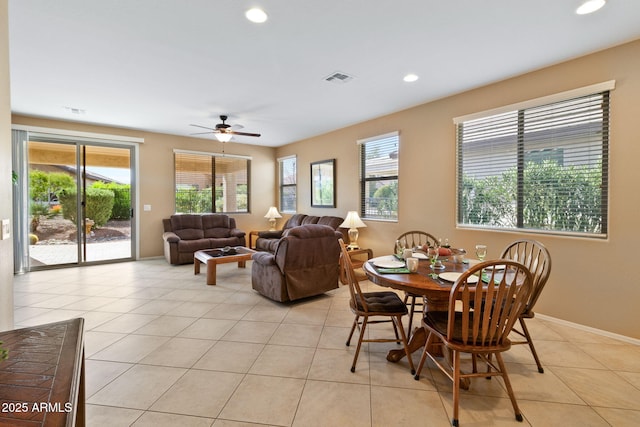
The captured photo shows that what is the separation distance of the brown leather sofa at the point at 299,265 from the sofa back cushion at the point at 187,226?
296cm

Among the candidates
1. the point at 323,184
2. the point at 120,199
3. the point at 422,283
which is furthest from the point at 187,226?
the point at 422,283

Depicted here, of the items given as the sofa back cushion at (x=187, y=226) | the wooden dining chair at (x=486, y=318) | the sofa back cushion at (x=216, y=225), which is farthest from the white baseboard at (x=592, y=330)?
the sofa back cushion at (x=187, y=226)

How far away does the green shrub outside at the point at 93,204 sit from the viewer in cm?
539

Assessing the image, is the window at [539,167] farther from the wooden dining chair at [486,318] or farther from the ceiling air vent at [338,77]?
the wooden dining chair at [486,318]

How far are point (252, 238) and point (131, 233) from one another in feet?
8.35

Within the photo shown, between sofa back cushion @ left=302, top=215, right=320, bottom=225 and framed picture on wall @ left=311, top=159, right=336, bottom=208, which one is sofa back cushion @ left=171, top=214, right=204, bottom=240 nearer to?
sofa back cushion @ left=302, top=215, right=320, bottom=225

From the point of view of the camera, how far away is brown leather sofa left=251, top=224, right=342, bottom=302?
11.3 feet

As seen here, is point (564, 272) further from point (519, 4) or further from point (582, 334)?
point (519, 4)

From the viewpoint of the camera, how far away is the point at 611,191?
2.74 m

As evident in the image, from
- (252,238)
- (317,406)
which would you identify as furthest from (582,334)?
(252,238)

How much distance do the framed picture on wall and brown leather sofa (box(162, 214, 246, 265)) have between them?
1897mm

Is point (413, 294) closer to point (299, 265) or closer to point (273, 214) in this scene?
point (299, 265)

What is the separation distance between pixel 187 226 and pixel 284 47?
4.75 metres

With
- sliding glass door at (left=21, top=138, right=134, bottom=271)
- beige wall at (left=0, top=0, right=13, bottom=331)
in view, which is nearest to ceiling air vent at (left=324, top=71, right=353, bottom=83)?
beige wall at (left=0, top=0, right=13, bottom=331)
